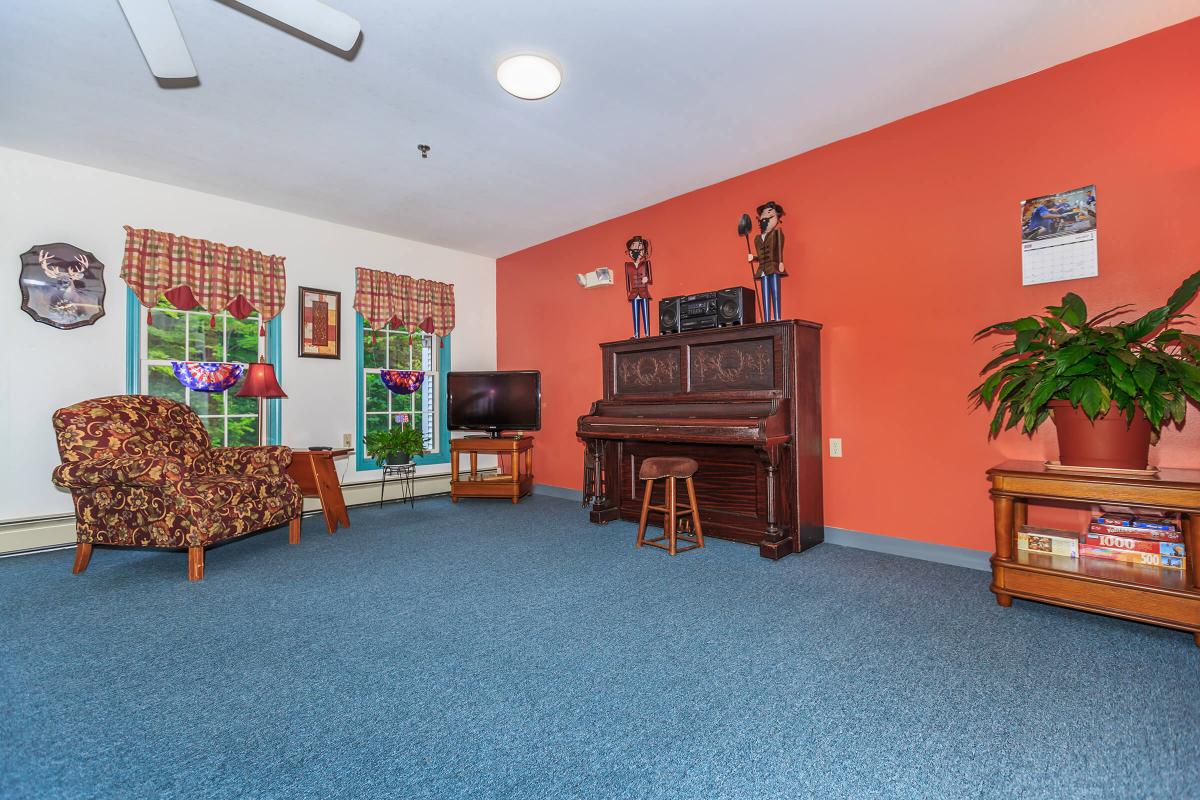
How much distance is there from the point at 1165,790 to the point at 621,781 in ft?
4.33

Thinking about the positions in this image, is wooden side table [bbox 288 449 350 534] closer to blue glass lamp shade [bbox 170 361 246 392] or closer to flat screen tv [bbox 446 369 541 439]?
blue glass lamp shade [bbox 170 361 246 392]

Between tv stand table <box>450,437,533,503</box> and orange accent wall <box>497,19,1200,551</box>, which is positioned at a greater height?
orange accent wall <box>497,19,1200,551</box>

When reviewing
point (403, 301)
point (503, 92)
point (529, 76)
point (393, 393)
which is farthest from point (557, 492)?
point (529, 76)

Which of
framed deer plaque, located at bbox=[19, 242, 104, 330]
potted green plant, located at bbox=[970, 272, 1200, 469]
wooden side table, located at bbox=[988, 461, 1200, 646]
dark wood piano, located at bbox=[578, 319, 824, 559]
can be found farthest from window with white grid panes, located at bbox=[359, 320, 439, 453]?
potted green plant, located at bbox=[970, 272, 1200, 469]

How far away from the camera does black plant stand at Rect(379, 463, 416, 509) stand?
502 cm

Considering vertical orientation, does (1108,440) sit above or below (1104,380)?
below

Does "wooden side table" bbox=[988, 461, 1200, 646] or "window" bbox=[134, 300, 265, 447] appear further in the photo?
"window" bbox=[134, 300, 265, 447]

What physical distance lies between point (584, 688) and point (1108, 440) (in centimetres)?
235

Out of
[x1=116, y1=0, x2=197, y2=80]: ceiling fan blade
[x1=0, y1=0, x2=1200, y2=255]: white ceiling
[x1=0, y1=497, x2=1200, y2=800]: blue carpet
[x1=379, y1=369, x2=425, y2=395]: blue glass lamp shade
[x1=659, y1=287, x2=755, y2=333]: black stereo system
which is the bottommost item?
[x1=0, y1=497, x2=1200, y2=800]: blue carpet

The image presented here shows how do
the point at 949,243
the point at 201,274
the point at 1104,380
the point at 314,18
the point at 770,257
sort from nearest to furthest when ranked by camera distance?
the point at 314,18
the point at 1104,380
the point at 949,243
the point at 770,257
the point at 201,274

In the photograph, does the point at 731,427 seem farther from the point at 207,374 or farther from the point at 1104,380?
the point at 207,374

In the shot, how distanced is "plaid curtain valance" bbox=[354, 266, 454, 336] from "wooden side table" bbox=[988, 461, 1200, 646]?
15.9 ft

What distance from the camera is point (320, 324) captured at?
484cm

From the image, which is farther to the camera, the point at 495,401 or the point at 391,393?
the point at 495,401
